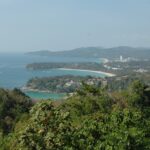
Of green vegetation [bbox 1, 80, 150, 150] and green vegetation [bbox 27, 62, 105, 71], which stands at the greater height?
green vegetation [bbox 1, 80, 150, 150]

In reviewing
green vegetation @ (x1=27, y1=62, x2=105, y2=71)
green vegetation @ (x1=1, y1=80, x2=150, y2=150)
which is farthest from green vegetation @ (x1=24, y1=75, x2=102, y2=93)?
green vegetation @ (x1=1, y1=80, x2=150, y2=150)

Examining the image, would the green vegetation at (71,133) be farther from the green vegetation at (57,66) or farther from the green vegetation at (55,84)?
the green vegetation at (57,66)

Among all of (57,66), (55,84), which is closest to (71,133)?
(55,84)

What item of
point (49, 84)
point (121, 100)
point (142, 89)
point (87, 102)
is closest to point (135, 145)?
point (87, 102)

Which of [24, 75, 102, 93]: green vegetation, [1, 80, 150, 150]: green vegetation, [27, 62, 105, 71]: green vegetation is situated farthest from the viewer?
[27, 62, 105, 71]: green vegetation

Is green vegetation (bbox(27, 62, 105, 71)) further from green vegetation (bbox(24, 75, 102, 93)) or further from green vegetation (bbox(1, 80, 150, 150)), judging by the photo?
green vegetation (bbox(1, 80, 150, 150))

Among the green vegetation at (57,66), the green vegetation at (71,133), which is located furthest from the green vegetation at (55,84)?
the green vegetation at (71,133)

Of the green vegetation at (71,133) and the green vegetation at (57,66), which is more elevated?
the green vegetation at (71,133)

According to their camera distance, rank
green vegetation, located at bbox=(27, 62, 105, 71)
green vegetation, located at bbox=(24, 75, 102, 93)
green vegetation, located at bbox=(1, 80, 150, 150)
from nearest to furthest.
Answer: green vegetation, located at bbox=(1, 80, 150, 150) → green vegetation, located at bbox=(24, 75, 102, 93) → green vegetation, located at bbox=(27, 62, 105, 71)

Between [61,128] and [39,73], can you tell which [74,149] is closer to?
[61,128]

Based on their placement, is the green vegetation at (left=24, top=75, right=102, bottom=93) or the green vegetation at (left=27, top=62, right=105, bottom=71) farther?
the green vegetation at (left=27, top=62, right=105, bottom=71)

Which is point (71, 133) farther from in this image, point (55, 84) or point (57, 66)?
point (57, 66)

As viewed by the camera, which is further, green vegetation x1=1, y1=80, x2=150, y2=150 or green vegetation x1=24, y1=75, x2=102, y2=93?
green vegetation x1=24, y1=75, x2=102, y2=93
